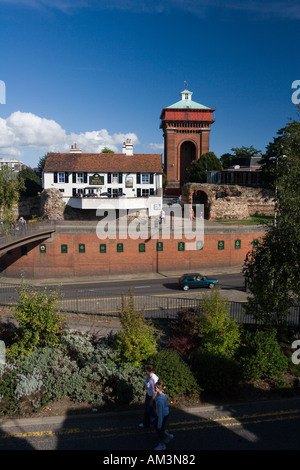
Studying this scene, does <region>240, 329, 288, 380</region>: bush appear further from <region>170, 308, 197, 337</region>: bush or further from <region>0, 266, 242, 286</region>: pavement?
<region>0, 266, 242, 286</region>: pavement

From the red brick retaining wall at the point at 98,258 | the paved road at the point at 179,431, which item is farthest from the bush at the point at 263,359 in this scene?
the red brick retaining wall at the point at 98,258

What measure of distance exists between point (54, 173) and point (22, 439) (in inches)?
1497

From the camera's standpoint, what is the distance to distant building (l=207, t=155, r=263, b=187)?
5494 centimetres

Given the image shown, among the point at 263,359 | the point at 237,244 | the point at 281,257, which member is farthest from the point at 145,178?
the point at 263,359

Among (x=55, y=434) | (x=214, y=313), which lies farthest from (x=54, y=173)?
(x=55, y=434)

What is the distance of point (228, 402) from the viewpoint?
40.2 ft

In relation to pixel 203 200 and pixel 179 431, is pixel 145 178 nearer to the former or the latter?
pixel 203 200

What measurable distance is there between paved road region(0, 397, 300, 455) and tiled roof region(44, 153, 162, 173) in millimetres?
36483

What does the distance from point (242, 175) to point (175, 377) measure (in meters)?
47.4

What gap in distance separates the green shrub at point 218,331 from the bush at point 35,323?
583 centimetres

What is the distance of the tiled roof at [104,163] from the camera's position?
45500 mm

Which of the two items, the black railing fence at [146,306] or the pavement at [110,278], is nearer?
the black railing fence at [146,306]

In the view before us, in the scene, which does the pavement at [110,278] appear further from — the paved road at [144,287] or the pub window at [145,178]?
the pub window at [145,178]
